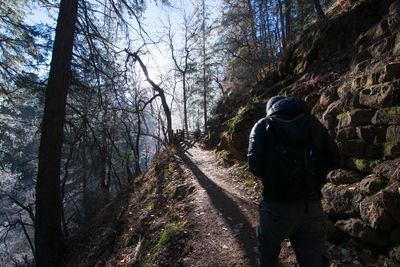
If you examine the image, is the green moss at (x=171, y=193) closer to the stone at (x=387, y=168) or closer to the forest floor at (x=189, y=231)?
the forest floor at (x=189, y=231)

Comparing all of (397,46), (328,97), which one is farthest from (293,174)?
(397,46)

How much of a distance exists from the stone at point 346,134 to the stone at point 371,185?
87cm

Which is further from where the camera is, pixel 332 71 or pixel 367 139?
pixel 332 71

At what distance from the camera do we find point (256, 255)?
3941 mm

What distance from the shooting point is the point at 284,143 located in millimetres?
2318

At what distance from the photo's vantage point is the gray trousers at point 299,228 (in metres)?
2.31

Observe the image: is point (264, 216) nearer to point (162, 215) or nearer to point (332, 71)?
point (162, 215)

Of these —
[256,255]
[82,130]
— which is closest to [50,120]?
[82,130]

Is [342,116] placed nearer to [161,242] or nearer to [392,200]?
[392,200]

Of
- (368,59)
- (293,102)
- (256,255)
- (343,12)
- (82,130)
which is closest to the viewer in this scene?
(293,102)

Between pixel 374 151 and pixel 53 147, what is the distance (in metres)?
5.42

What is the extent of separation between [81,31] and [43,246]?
465cm

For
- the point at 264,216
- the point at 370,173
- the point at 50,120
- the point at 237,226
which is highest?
the point at 50,120

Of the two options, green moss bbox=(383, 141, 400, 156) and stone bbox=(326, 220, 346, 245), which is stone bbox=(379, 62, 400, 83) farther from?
stone bbox=(326, 220, 346, 245)
